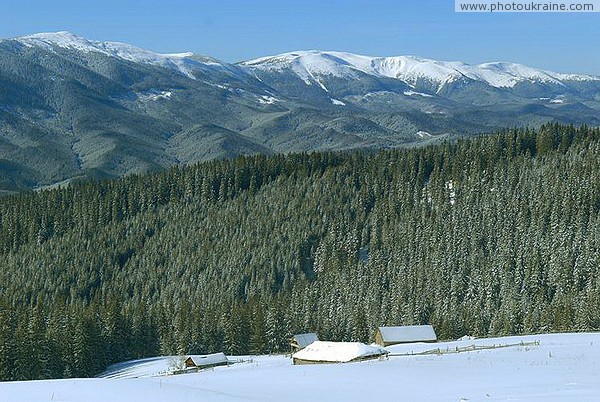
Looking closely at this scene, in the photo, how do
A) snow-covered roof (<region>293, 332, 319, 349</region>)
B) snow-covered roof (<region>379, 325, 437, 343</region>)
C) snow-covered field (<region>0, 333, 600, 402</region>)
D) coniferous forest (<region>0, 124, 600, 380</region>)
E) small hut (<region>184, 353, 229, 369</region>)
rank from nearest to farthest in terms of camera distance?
1. snow-covered field (<region>0, 333, 600, 402</region>)
2. small hut (<region>184, 353, 229, 369</region>)
3. snow-covered roof (<region>379, 325, 437, 343</region>)
4. snow-covered roof (<region>293, 332, 319, 349</region>)
5. coniferous forest (<region>0, 124, 600, 380</region>)

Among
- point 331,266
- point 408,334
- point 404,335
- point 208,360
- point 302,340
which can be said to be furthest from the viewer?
point 331,266

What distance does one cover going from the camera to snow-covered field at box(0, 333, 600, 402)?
28.1 meters

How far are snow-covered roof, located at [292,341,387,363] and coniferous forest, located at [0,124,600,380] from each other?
46680mm

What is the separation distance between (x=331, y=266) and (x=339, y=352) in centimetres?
10755

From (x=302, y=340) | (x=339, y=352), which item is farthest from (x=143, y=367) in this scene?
(x=339, y=352)

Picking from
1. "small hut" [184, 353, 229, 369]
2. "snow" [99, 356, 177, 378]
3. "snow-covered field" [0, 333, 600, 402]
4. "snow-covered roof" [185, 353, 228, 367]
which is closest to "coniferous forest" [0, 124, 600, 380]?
"snow" [99, 356, 177, 378]

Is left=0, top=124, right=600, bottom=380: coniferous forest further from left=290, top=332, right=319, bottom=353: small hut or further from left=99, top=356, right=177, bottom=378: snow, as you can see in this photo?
left=290, top=332, right=319, bottom=353: small hut

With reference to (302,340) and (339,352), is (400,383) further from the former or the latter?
(302,340)

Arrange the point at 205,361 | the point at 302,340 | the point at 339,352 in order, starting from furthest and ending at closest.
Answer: the point at 302,340, the point at 205,361, the point at 339,352

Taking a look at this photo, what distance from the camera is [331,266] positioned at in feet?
530

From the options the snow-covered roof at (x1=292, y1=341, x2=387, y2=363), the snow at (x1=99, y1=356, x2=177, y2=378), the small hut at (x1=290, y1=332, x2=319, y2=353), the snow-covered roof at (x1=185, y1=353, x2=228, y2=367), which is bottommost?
the snow at (x1=99, y1=356, x2=177, y2=378)

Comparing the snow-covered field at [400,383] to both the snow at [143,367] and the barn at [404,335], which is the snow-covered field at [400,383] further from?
the snow at [143,367]

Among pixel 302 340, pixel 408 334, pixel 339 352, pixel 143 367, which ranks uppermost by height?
pixel 339 352

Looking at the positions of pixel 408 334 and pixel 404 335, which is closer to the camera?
pixel 404 335
